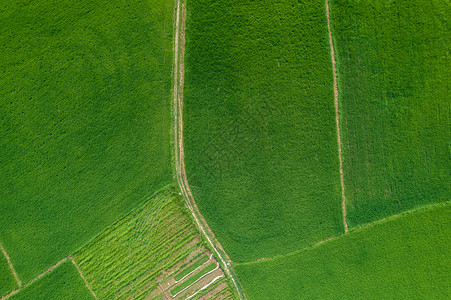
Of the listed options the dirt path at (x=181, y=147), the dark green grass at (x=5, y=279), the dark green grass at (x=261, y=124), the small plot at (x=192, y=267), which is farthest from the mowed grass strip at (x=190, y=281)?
the dark green grass at (x=5, y=279)

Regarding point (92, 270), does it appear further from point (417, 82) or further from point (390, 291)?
point (417, 82)

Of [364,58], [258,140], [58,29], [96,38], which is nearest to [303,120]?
[258,140]

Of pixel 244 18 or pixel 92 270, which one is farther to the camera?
pixel 92 270

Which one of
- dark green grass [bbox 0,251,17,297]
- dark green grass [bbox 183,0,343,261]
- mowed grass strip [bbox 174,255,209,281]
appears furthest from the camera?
mowed grass strip [bbox 174,255,209,281]

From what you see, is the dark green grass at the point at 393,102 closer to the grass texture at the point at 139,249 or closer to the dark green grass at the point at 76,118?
the grass texture at the point at 139,249

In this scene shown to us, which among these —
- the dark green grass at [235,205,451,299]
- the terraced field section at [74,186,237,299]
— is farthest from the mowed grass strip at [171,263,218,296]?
the dark green grass at [235,205,451,299]

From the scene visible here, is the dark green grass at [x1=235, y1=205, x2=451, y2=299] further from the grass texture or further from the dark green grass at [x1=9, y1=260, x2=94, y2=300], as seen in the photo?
the dark green grass at [x1=9, y1=260, x2=94, y2=300]
